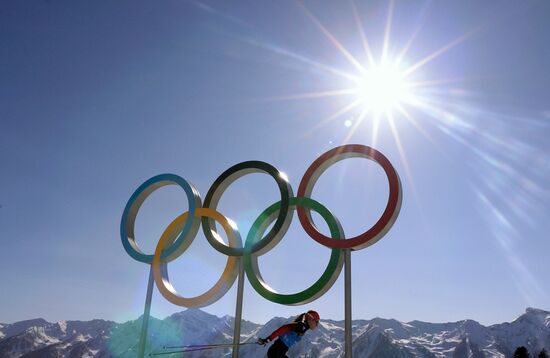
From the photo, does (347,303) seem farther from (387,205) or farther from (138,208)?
(138,208)

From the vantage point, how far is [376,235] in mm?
13695

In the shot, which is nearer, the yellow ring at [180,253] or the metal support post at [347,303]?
the metal support post at [347,303]

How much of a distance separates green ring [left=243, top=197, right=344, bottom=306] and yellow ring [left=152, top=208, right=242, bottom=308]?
71cm

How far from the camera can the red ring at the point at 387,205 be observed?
45.3ft

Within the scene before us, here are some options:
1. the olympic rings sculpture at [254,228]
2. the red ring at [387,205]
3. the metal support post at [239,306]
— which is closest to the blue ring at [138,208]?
the olympic rings sculpture at [254,228]

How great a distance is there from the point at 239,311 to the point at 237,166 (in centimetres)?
528

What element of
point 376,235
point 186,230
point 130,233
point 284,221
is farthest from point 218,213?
point 376,235

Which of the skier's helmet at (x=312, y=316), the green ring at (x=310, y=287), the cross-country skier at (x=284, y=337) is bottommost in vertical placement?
the cross-country skier at (x=284, y=337)

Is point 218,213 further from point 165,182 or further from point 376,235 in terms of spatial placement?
point 376,235

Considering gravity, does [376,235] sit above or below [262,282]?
above

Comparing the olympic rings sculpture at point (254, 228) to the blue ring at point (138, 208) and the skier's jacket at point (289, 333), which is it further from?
the skier's jacket at point (289, 333)

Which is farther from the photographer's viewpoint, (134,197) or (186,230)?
(134,197)

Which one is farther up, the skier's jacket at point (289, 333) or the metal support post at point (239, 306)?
the metal support post at point (239, 306)

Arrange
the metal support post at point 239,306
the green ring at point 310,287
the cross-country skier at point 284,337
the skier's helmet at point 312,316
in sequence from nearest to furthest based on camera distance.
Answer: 1. the cross-country skier at point 284,337
2. the skier's helmet at point 312,316
3. the green ring at point 310,287
4. the metal support post at point 239,306
